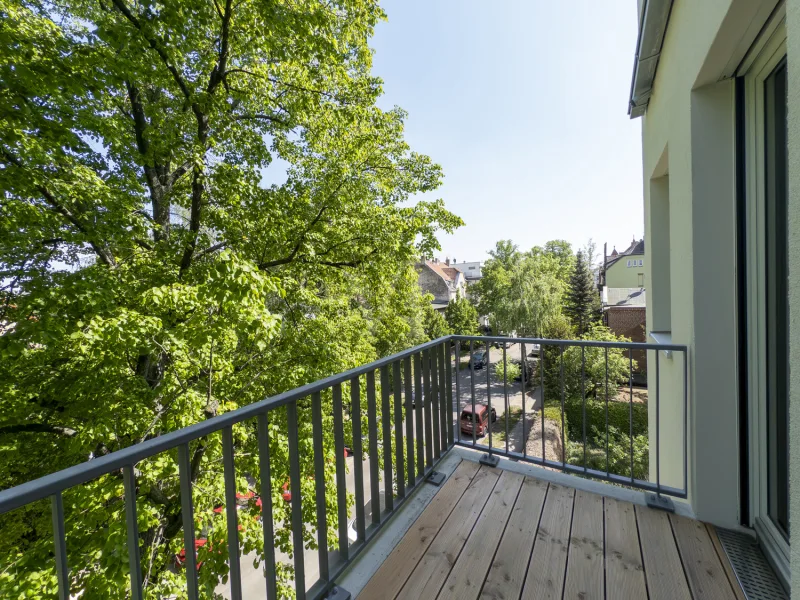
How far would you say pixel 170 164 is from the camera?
6.00 metres

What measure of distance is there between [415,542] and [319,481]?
2.41 feet

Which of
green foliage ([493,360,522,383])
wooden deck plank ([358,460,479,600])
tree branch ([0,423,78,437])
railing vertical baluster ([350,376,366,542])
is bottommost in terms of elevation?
green foliage ([493,360,522,383])

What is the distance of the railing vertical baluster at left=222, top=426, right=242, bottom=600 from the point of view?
40.9 inches

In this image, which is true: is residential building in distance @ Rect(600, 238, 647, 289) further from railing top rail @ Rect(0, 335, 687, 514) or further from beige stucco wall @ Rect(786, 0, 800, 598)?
railing top rail @ Rect(0, 335, 687, 514)

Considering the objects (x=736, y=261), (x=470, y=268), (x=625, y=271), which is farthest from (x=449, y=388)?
(x=470, y=268)

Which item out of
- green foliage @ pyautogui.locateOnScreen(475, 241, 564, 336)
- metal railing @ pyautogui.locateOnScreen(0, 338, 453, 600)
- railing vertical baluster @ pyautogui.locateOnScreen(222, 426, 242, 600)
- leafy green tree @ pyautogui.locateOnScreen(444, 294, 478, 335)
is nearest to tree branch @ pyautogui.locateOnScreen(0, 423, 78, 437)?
metal railing @ pyautogui.locateOnScreen(0, 338, 453, 600)

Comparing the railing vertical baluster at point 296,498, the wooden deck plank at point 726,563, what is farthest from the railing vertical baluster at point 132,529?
the wooden deck plank at point 726,563

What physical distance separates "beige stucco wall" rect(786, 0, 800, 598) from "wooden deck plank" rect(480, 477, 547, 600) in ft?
3.21

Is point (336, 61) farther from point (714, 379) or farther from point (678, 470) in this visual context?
point (678, 470)

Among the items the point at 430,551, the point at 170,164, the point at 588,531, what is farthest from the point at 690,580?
the point at 170,164

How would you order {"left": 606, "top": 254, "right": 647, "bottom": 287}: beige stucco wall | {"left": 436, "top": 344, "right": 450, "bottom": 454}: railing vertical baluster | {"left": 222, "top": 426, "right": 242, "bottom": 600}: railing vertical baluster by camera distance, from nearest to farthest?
{"left": 222, "top": 426, "right": 242, "bottom": 600}: railing vertical baluster → {"left": 436, "top": 344, "right": 450, "bottom": 454}: railing vertical baluster → {"left": 606, "top": 254, "right": 647, "bottom": 287}: beige stucco wall

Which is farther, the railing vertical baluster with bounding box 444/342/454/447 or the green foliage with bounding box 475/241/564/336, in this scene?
the green foliage with bounding box 475/241/564/336

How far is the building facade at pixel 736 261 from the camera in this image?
58.2 inches

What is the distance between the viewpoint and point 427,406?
236 centimetres
